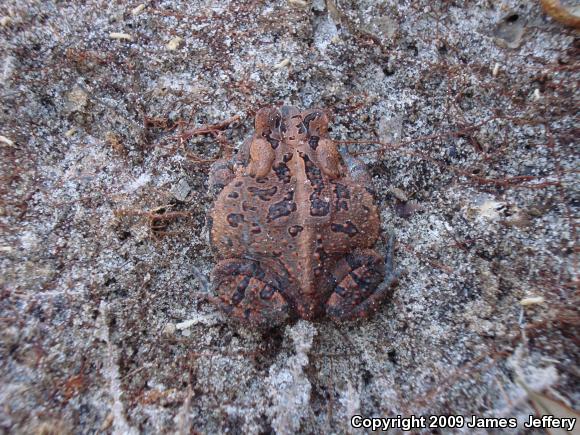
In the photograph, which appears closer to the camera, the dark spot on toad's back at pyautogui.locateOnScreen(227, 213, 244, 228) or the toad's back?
the toad's back

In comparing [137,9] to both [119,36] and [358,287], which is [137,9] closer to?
[119,36]

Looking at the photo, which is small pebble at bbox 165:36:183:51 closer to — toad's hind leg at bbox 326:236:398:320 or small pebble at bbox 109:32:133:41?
small pebble at bbox 109:32:133:41

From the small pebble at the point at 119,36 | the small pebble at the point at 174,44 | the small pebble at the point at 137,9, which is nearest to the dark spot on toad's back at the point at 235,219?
the small pebble at the point at 174,44

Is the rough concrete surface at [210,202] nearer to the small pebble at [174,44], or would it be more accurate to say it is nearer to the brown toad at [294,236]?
the small pebble at [174,44]

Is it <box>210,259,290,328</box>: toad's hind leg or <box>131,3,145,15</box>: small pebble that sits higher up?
<box>131,3,145,15</box>: small pebble

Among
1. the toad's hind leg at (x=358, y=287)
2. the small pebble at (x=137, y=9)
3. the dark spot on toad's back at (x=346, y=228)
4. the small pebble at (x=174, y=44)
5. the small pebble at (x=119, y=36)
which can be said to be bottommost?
the toad's hind leg at (x=358, y=287)

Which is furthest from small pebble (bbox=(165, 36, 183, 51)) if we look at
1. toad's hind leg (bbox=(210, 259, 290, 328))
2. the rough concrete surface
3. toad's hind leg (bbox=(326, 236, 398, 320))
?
toad's hind leg (bbox=(326, 236, 398, 320))

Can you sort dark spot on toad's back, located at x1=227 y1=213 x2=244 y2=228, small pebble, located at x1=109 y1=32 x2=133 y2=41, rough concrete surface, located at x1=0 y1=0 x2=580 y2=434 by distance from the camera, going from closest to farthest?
rough concrete surface, located at x1=0 y1=0 x2=580 y2=434, dark spot on toad's back, located at x1=227 y1=213 x2=244 y2=228, small pebble, located at x1=109 y1=32 x2=133 y2=41
